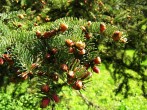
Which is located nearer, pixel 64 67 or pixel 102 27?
pixel 64 67

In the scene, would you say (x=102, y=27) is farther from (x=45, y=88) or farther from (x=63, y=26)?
(x=45, y=88)

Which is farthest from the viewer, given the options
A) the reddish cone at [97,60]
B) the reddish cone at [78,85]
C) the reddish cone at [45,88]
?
the reddish cone at [97,60]

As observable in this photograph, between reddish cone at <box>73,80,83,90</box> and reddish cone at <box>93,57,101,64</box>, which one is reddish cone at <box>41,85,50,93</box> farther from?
reddish cone at <box>93,57,101,64</box>

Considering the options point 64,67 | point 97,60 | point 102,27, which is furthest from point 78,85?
point 102,27

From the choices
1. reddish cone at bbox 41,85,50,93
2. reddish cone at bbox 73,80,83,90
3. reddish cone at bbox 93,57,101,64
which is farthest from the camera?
reddish cone at bbox 93,57,101,64

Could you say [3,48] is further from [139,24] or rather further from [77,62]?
[139,24]

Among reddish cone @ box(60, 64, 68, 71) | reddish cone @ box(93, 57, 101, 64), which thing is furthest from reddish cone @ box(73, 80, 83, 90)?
reddish cone @ box(93, 57, 101, 64)

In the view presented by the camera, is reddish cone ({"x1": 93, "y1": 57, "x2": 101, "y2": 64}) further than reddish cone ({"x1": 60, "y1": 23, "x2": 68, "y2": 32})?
Yes

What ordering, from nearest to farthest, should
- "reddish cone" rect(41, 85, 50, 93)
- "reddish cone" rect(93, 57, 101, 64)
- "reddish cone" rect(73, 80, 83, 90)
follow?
1. "reddish cone" rect(73, 80, 83, 90)
2. "reddish cone" rect(41, 85, 50, 93)
3. "reddish cone" rect(93, 57, 101, 64)


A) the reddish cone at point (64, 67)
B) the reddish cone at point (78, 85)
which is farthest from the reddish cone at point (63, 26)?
the reddish cone at point (78, 85)

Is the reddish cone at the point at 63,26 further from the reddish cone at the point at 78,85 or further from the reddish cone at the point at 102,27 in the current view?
the reddish cone at the point at 78,85

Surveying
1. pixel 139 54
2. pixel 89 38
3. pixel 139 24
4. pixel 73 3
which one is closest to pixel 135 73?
pixel 139 54

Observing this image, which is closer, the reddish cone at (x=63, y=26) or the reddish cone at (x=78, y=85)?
the reddish cone at (x=78, y=85)
